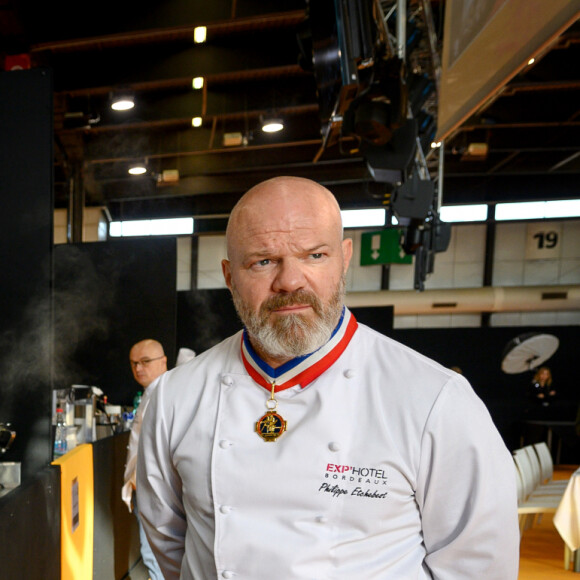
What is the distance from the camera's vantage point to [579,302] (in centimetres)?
1205

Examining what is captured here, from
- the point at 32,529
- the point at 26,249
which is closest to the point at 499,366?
the point at 26,249

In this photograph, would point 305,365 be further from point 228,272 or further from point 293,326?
point 228,272

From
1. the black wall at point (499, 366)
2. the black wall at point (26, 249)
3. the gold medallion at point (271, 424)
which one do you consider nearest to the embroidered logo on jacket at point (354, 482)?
the gold medallion at point (271, 424)

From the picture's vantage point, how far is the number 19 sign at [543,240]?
1296 centimetres

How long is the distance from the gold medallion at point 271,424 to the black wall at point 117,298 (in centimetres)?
556

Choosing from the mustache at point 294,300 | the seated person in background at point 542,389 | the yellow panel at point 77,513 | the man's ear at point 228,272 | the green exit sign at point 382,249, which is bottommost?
the seated person in background at point 542,389

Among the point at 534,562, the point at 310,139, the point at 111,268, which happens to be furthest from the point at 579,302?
the point at 111,268

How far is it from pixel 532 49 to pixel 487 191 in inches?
413

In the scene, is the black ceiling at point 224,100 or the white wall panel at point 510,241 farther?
the white wall panel at point 510,241

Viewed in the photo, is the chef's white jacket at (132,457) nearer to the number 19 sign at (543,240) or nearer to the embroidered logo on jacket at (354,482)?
the embroidered logo on jacket at (354,482)

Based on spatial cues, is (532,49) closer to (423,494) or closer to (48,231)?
(423,494)

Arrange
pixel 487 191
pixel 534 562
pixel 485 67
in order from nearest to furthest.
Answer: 1. pixel 485 67
2. pixel 534 562
3. pixel 487 191
